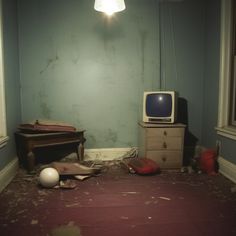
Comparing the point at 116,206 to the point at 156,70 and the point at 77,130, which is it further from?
the point at 156,70

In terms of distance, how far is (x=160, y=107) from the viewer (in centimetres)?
325

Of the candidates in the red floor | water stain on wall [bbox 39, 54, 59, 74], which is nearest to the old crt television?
the red floor

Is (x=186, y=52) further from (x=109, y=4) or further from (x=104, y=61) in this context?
(x=109, y=4)

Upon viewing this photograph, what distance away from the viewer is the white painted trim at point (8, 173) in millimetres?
2582

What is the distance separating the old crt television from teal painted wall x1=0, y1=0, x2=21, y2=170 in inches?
62.2

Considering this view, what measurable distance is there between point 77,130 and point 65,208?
1358 millimetres

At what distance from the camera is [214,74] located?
11.0ft

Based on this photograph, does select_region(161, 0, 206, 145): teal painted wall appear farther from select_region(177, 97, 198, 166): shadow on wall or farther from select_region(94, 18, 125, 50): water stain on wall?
select_region(94, 18, 125, 50): water stain on wall

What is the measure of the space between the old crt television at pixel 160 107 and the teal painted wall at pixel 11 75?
62.2 inches

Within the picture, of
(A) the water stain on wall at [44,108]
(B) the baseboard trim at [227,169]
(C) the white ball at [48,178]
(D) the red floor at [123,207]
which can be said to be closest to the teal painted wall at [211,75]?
(B) the baseboard trim at [227,169]

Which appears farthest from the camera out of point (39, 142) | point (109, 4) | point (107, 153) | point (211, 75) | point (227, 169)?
point (107, 153)

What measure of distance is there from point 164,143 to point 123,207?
120cm

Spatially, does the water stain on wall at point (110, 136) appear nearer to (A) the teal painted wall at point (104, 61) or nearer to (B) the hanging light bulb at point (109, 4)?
(A) the teal painted wall at point (104, 61)

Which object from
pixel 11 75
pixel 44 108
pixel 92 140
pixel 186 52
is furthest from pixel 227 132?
pixel 11 75
